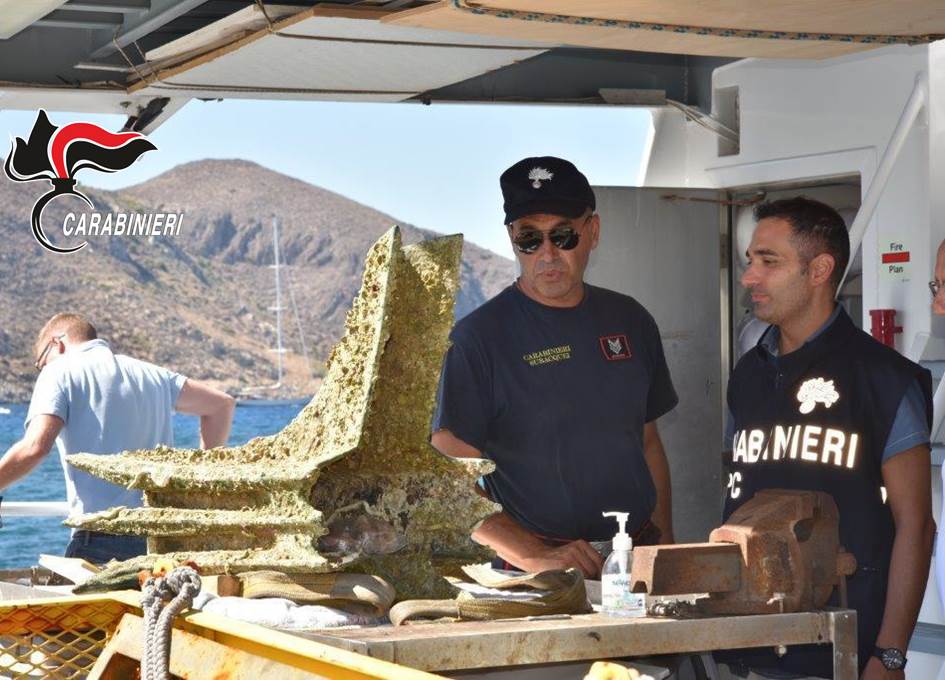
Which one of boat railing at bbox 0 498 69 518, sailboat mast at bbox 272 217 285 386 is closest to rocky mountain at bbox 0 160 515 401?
sailboat mast at bbox 272 217 285 386

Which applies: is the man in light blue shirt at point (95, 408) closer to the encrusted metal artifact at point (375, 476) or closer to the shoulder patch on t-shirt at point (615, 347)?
the shoulder patch on t-shirt at point (615, 347)

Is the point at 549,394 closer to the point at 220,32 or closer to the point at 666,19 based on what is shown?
the point at 666,19

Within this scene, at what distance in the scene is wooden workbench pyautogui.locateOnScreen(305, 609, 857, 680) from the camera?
3021 millimetres

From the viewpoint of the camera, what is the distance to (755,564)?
136 inches

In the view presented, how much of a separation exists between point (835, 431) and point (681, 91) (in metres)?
3.87

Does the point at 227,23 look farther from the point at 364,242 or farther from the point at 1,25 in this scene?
the point at 364,242

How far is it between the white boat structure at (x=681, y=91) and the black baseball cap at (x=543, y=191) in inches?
17.5

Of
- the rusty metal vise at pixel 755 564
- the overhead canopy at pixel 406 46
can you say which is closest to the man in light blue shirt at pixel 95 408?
the overhead canopy at pixel 406 46

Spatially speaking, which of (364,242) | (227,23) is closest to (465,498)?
(227,23)

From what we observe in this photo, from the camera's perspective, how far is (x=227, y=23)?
5.81m

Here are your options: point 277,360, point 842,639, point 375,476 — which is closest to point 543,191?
point 375,476

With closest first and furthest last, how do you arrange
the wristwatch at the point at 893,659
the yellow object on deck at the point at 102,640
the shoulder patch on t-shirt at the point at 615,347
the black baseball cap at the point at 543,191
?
the yellow object on deck at the point at 102,640, the wristwatch at the point at 893,659, the black baseball cap at the point at 543,191, the shoulder patch on t-shirt at the point at 615,347

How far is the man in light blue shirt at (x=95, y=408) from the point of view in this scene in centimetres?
659

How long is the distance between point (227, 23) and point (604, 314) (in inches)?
76.8
